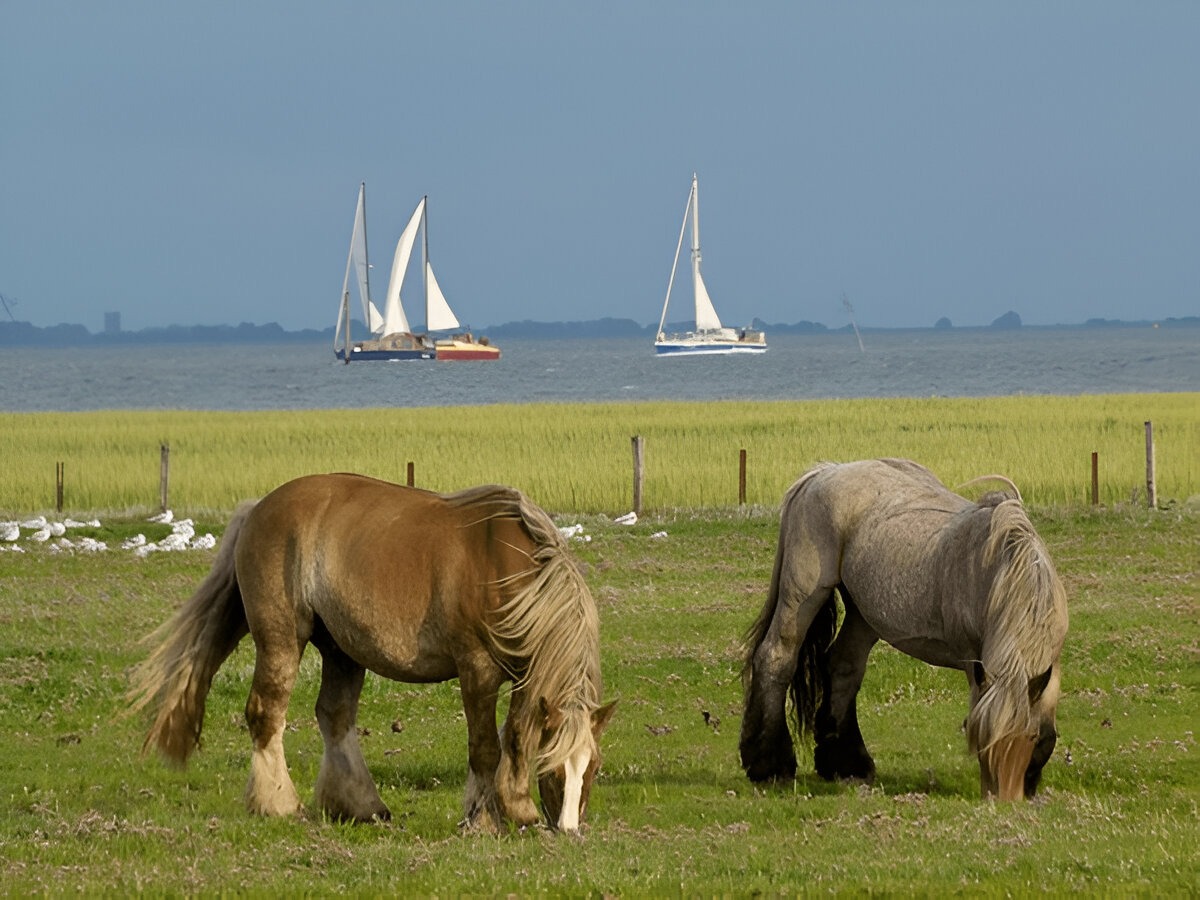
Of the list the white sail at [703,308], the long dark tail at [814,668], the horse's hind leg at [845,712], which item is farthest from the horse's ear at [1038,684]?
the white sail at [703,308]

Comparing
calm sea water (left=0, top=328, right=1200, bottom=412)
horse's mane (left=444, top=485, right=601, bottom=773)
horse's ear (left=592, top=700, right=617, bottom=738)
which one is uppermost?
horse's mane (left=444, top=485, right=601, bottom=773)

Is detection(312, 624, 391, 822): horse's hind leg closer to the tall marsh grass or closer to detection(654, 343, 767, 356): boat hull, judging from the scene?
the tall marsh grass

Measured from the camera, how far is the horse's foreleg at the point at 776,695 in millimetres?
9336

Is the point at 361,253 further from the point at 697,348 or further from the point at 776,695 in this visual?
the point at 776,695

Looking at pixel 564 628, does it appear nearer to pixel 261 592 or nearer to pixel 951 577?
pixel 261 592

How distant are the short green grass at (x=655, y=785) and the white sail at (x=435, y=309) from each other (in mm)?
130908

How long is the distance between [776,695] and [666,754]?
1434 millimetres

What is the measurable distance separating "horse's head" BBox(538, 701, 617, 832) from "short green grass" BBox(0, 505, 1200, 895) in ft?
0.60

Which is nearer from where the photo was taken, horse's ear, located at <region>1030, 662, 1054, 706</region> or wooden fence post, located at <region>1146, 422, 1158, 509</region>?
horse's ear, located at <region>1030, 662, 1054, 706</region>

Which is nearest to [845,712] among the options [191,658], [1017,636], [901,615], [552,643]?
[901,615]

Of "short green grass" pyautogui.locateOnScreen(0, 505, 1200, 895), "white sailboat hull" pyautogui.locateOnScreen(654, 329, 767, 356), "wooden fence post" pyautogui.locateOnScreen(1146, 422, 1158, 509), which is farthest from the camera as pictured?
"white sailboat hull" pyautogui.locateOnScreen(654, 329, 767, 356)

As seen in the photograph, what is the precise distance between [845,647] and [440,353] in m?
160

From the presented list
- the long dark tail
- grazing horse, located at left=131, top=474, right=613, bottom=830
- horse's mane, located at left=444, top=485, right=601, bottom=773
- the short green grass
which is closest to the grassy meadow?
the short green grass

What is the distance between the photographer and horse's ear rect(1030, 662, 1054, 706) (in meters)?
7.91
